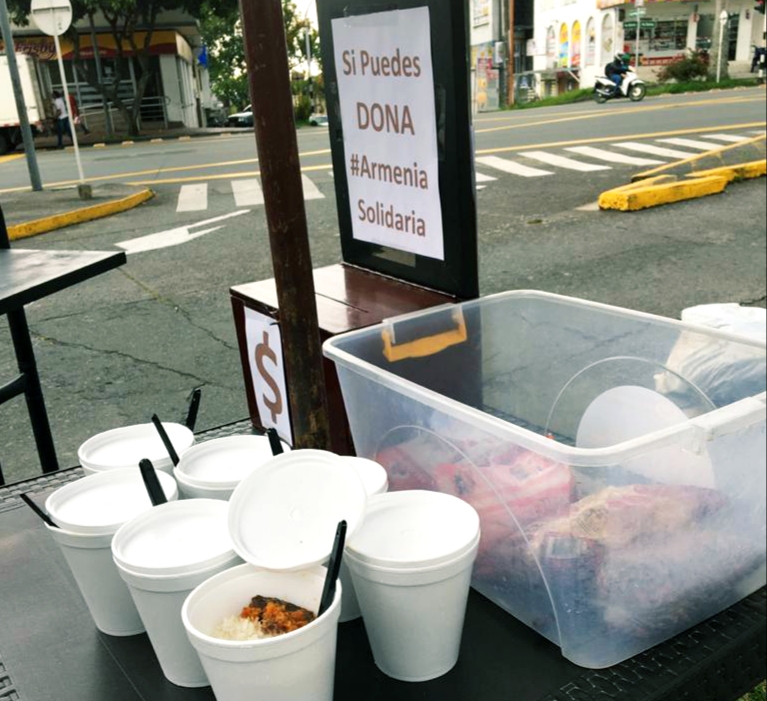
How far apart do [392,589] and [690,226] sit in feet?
20.1

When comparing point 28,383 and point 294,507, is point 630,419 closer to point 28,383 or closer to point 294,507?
point 294,507

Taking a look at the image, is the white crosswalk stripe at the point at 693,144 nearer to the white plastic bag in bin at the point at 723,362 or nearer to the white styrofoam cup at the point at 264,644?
the white plastic bag in bin at the point at 723,362

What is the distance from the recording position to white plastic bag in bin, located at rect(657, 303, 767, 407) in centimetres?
118

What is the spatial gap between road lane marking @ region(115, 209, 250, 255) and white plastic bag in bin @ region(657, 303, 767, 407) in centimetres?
611

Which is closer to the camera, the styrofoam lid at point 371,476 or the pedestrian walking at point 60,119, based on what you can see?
the styrofoam lid at point 371,476

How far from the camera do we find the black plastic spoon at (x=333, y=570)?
914 mm

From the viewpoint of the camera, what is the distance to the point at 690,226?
20.9 ft

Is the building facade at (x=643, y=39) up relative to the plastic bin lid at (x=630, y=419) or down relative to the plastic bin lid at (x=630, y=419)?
up

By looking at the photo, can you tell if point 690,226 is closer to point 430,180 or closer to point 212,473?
point 430,180

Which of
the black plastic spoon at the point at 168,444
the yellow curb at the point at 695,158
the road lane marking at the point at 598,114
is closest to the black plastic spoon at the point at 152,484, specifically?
the black plastic spoon at the point at 168,444

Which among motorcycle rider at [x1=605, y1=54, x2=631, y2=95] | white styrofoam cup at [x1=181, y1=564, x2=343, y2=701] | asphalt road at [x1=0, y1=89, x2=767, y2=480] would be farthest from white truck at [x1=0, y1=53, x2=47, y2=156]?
motorcycle rider at [x1=605, y1=54, x2=631, y2=95]

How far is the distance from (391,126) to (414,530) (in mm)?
1078

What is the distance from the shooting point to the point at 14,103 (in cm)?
841

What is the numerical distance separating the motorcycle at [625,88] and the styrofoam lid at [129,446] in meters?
21.6
